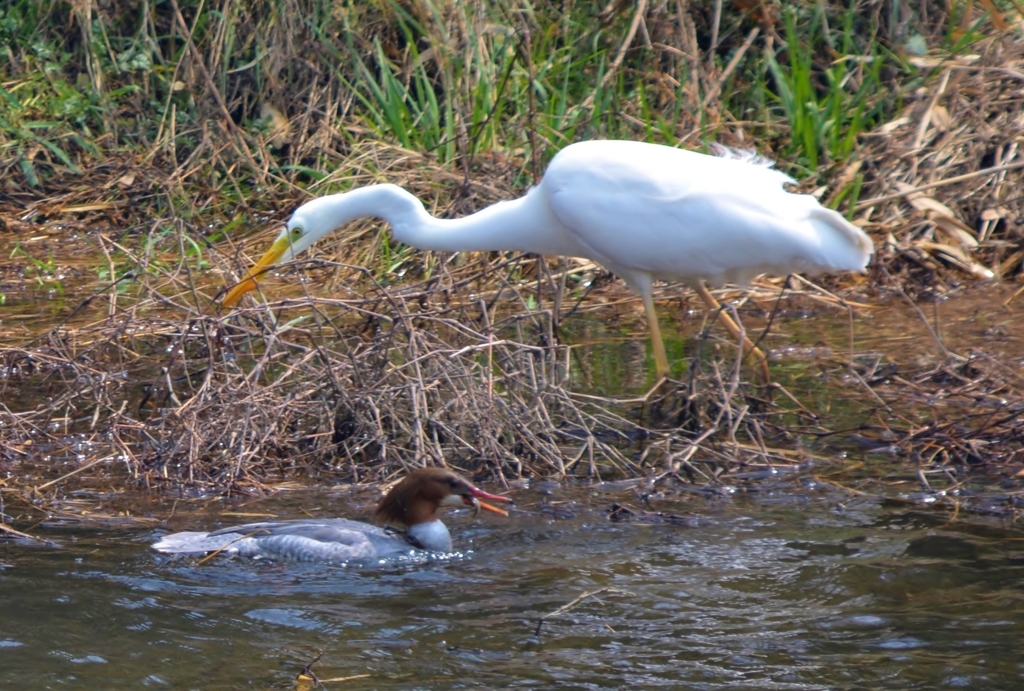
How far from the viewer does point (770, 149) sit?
952cm

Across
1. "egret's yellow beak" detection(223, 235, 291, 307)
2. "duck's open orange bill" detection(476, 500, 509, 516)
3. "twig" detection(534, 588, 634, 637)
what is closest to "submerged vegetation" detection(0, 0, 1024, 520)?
"egret's yellow beak" detection(223, 235, 291, 307)

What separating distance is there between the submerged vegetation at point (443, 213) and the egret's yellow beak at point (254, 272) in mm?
121

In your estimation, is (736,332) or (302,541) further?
(736,332)

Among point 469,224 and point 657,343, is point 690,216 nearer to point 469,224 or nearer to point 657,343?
point 657,343

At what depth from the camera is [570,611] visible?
4.30 meters

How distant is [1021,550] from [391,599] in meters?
2.10

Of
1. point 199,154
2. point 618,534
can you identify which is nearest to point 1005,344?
point 618,534

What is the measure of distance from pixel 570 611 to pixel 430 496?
0.95 meters

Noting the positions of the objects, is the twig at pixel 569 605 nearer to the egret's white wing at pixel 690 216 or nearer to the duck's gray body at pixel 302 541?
the duck's gray body at pixel 302 541

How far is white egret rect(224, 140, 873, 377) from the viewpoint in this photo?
6.20 meters

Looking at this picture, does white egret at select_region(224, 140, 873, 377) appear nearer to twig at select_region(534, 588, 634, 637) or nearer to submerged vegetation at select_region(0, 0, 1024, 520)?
submerged vegetation at select_region(0, 0, 1024, 520)

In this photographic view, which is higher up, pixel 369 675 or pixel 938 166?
pixel 938 166

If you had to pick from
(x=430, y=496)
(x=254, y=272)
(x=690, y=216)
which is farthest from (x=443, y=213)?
(x=430, y=496)

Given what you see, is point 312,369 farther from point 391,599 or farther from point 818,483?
point 818,483
